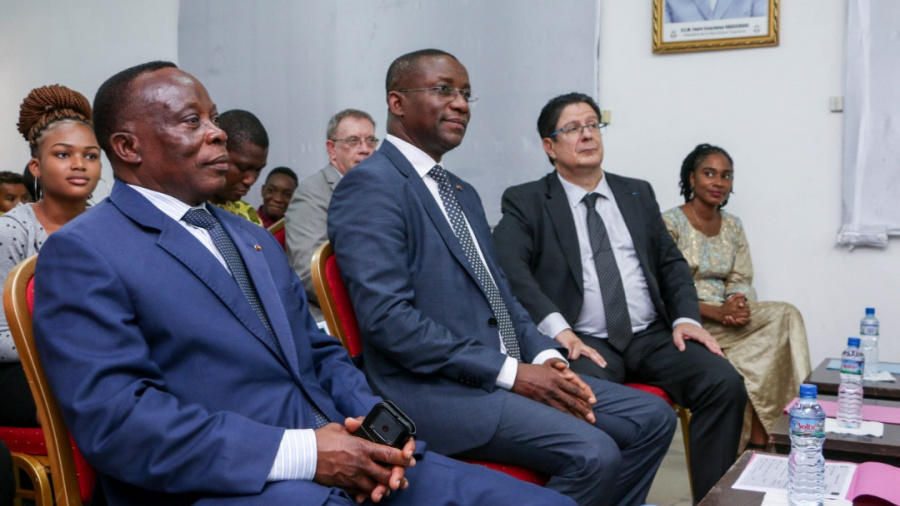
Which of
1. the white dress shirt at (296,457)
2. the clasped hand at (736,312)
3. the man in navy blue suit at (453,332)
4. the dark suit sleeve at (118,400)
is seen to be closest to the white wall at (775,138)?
the clasped hand at (736,312)

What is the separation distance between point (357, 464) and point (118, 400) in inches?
15.1

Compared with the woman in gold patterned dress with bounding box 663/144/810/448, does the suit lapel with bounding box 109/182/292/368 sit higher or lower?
higher

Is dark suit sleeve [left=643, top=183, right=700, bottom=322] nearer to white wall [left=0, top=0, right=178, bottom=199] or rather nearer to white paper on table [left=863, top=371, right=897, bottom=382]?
white paper on table [left=863, top=371, right=897, bottom=382]

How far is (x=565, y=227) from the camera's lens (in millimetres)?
2936

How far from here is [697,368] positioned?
8.93 feet

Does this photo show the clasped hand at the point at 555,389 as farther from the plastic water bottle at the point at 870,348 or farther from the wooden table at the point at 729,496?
the plastic water bottle at the point at 870,348

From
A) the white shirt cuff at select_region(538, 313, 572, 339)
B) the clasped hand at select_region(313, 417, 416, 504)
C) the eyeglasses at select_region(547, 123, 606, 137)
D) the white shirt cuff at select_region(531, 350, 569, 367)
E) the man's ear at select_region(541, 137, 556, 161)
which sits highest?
the eyeglasses at select_region(547, 123, 606, 137)

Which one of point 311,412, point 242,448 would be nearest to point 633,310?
point 311,412

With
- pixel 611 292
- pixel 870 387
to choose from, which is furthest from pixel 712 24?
pixel 870 387

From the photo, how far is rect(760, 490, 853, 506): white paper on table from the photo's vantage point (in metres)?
1.59

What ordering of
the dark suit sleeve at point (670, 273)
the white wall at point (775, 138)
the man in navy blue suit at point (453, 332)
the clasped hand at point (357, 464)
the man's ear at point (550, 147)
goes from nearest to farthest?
the clasped hand at point (357, 464) < the man in navy blue suit at point (453, 332) < the dark suit sleeve at point (670, 273) < the man's ear at point (550, 147) < the white wall at point (775, 138)

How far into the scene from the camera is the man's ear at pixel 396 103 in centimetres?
236

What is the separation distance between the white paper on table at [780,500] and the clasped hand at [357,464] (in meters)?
0.71

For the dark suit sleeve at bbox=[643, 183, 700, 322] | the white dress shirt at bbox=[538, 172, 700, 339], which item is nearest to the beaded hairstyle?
the white dress shirt at bbox=[538, 172, 700, 339]
